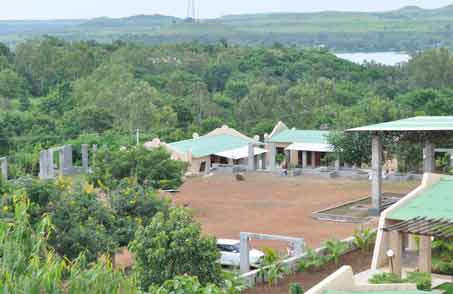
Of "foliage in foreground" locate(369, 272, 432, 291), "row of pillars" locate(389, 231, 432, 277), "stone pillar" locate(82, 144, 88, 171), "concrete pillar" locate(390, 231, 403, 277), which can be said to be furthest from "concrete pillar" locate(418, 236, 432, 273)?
"stone pillar" locate(82, 144, 88, 171)

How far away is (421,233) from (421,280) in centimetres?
140

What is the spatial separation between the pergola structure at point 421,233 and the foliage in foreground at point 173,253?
4823 millimetres

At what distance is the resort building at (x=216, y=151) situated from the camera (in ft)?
152

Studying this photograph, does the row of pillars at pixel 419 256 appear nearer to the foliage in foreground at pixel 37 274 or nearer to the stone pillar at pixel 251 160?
the foliage in foreground at pixel 37 274

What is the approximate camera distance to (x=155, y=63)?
102 meters

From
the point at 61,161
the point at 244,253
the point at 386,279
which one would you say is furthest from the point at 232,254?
the point at 61,161

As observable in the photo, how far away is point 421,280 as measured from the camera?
19.5 m

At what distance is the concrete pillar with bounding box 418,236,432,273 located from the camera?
2144cm

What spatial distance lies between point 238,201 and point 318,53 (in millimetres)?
70551

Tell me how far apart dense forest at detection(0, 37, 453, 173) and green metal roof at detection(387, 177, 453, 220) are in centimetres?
2294

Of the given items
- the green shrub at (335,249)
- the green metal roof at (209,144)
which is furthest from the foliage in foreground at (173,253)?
the green metal roof at (209,144)

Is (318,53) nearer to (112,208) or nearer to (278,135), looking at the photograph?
(278,135)

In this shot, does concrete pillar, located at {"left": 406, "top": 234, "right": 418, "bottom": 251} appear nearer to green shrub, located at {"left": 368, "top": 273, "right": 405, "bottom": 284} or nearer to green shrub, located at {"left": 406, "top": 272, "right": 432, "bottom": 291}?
green shrub, located at {"left": 406, "top": 272, "right": 432, "bottom": 291}

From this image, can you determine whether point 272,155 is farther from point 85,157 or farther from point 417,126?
point 417,126
